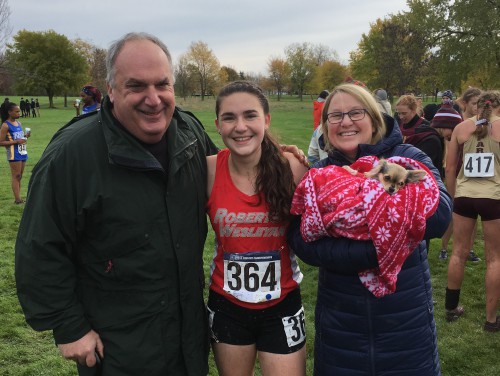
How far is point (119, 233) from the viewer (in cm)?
207

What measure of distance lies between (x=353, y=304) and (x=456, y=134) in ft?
10.7

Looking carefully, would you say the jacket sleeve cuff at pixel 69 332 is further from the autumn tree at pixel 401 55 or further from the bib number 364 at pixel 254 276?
the autumn tree at pixel 401 55

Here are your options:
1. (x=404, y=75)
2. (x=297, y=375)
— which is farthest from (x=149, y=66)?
(x=404, y=75)

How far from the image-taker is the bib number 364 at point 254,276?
239 centimetres

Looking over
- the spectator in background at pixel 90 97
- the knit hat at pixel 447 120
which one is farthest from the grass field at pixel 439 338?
the spectator in background at pixel 90 97

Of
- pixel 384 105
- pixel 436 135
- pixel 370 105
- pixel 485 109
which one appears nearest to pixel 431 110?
pixel 436 135

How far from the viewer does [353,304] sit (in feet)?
6.78

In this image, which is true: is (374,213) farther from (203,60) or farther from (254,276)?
(203,60)

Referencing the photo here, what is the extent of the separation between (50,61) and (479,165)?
201 ft

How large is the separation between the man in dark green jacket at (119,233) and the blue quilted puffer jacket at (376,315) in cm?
72

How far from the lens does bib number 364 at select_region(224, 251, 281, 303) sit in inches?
94.1

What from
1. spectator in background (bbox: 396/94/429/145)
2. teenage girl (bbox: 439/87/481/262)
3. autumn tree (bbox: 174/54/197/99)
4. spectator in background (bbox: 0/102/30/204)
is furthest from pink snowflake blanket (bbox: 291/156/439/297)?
autumn tree (bbox: 174/54/197/99)

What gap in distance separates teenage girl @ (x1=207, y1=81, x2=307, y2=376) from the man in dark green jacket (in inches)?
9.5

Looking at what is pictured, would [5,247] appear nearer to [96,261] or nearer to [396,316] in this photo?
[96,261]
